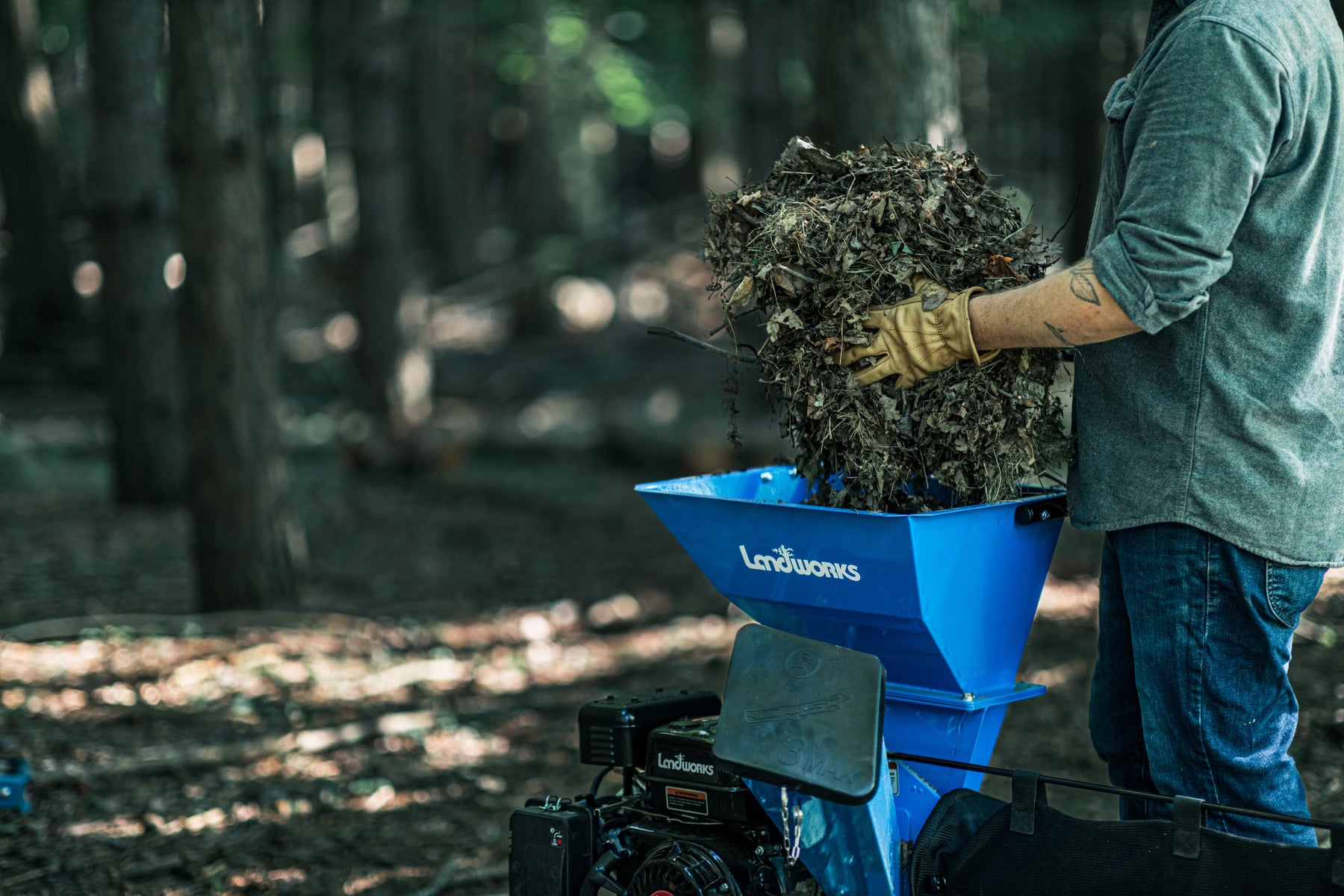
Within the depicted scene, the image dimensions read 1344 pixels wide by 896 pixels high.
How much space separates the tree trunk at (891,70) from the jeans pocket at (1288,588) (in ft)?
10.6

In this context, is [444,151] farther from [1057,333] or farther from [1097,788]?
[1097,788]

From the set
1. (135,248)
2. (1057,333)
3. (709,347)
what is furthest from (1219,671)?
(135,248)

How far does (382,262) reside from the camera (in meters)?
11.5

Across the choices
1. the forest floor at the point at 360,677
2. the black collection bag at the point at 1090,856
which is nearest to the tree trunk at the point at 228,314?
the forest floor at the point at 360,677

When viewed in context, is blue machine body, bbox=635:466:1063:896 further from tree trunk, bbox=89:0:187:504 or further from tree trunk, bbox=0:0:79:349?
tree trunk, bbox=0:0:79:349

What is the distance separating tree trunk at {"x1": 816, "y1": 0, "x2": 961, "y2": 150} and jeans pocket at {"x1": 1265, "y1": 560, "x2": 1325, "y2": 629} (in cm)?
323

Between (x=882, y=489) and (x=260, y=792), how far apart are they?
116 inches

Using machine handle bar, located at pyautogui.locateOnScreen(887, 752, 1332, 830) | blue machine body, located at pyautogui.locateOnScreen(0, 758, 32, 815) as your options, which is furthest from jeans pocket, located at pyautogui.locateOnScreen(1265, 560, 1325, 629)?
blue machine body, located at pyautogui.locateOnScreen(0, 758, 32, 815)

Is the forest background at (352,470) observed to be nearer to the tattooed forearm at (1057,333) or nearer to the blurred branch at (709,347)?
the blurred branch at (709,347)

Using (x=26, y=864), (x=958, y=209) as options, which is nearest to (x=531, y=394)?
(x=26, y=864)

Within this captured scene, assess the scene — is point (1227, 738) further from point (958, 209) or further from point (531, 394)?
point (531, 394)

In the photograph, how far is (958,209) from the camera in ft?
9.25

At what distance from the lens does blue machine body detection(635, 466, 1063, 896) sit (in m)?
2.58

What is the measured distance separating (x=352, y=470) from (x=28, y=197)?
6503 millimetres
